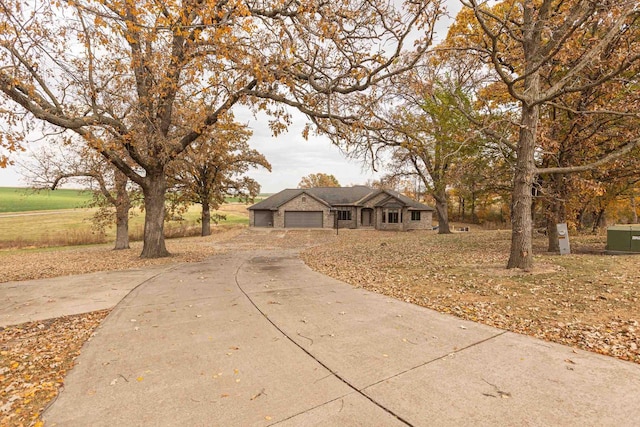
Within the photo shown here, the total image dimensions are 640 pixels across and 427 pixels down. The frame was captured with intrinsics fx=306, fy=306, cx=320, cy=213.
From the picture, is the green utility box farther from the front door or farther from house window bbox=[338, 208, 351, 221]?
house window bbox=[338, 208, 351, 221]

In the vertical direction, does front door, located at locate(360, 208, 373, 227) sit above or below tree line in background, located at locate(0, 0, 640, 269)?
below

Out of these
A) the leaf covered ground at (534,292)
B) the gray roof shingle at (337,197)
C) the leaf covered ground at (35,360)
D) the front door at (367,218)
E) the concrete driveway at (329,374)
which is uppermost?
the gray roof shingle at (337,197)

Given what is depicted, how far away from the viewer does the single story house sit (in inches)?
1400

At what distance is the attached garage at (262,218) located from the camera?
3878 cm

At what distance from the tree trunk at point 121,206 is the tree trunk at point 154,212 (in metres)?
6.40

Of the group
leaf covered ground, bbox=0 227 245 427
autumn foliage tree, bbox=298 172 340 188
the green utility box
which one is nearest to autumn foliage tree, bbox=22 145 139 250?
leaf covered ground, bbox=0 227 245 427

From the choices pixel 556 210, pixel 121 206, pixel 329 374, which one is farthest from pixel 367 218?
pixel 329 374

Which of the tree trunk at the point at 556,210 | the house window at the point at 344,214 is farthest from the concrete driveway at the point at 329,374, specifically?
the house window at the point at 344,214

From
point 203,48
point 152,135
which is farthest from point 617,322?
point 152,135

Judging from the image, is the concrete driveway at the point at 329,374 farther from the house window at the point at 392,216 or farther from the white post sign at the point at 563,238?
the house window at the point at 392,216

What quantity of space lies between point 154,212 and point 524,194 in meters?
13.7

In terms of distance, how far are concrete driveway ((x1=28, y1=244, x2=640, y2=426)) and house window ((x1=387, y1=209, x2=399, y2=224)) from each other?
3018 centimetres

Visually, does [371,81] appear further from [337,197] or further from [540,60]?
[337,197]

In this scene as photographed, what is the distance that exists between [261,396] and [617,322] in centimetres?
587
